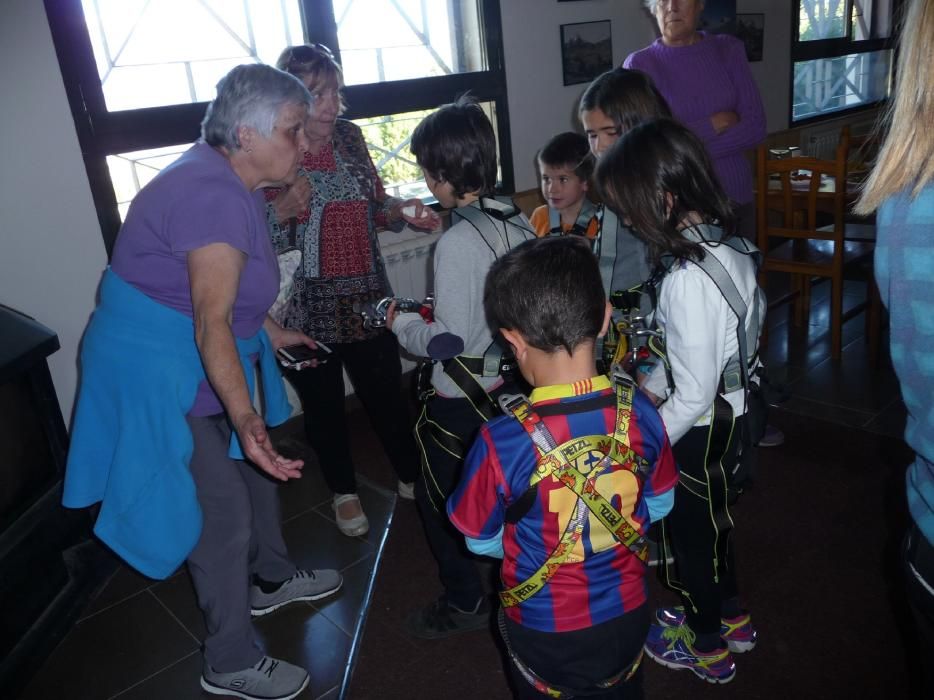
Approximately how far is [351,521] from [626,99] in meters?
1.57

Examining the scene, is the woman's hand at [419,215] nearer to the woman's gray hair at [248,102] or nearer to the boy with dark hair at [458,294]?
the boy with dark hair at [458,294]

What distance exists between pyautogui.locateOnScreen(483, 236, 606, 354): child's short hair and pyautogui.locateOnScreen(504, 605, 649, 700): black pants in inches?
17.2

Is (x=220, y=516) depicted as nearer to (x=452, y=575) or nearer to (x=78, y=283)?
(x=452, y=575)

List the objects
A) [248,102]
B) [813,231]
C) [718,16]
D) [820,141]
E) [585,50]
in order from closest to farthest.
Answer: [248,102], [813,231], [585,50], [718,16], [820,141]

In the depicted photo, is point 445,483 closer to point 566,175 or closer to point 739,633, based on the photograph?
point 739,633

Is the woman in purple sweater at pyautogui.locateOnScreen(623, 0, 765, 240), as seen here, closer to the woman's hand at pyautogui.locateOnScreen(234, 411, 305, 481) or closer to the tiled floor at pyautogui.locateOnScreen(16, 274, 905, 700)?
the tiled floor at pyautogui.locateOnScreen(16, 274, 905, 700)

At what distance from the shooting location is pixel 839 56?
18.5 feet

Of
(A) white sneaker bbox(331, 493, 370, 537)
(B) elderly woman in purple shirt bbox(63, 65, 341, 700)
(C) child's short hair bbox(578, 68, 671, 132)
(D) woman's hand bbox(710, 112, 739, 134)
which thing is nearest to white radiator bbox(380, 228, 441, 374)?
(A) white sneaker bbox(331, 493, 370, 537)

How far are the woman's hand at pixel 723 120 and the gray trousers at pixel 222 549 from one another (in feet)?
6.26

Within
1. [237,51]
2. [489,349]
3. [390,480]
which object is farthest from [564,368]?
[237,51]

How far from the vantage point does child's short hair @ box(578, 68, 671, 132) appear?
1.81 m

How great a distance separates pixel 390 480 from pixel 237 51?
1.81 metres

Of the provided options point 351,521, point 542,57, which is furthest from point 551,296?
point 542,57

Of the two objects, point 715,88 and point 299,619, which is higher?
point 715,88
